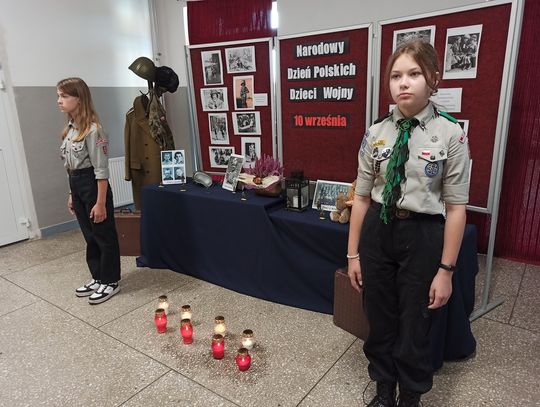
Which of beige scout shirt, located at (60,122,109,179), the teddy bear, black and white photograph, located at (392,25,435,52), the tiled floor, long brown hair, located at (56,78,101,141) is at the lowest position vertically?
the tiled floor

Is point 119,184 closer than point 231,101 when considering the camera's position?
No

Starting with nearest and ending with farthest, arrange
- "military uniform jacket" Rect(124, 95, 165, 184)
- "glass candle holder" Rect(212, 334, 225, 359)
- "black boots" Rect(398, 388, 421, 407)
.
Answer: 1. "black boots" Rect(398, 388, 421, 407)
2. "glass candle holder" Rect(212, 334, 225, 359)
3. "military uniform jacket" Rect(124, 95, 165, 184)

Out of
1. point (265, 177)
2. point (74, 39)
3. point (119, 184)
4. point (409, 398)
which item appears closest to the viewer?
point (409, 398)

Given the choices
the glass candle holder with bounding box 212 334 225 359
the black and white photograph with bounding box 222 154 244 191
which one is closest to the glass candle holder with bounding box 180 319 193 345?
the glass candle holder with bounding box 212 334 225 359

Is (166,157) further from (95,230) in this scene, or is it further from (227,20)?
(227,20)

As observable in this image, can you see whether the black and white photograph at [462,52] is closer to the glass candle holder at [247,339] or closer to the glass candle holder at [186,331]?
the glass candle holder at [247,339]

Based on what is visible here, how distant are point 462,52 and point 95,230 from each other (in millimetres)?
2346

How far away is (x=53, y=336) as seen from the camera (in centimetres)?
A: 221

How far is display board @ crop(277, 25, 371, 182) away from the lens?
2.39 metres

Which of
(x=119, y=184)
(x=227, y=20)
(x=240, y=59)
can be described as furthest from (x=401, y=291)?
(x=119, y=184)

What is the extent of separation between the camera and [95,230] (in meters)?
2.50

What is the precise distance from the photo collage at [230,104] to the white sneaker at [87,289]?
1.27 m

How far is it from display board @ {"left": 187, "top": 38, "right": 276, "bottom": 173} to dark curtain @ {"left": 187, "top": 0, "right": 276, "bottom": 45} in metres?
0.09

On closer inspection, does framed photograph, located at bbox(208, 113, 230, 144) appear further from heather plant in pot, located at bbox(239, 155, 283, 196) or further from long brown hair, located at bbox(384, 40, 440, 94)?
long brown hair, located at bbox(384, 40, 440, 94)
